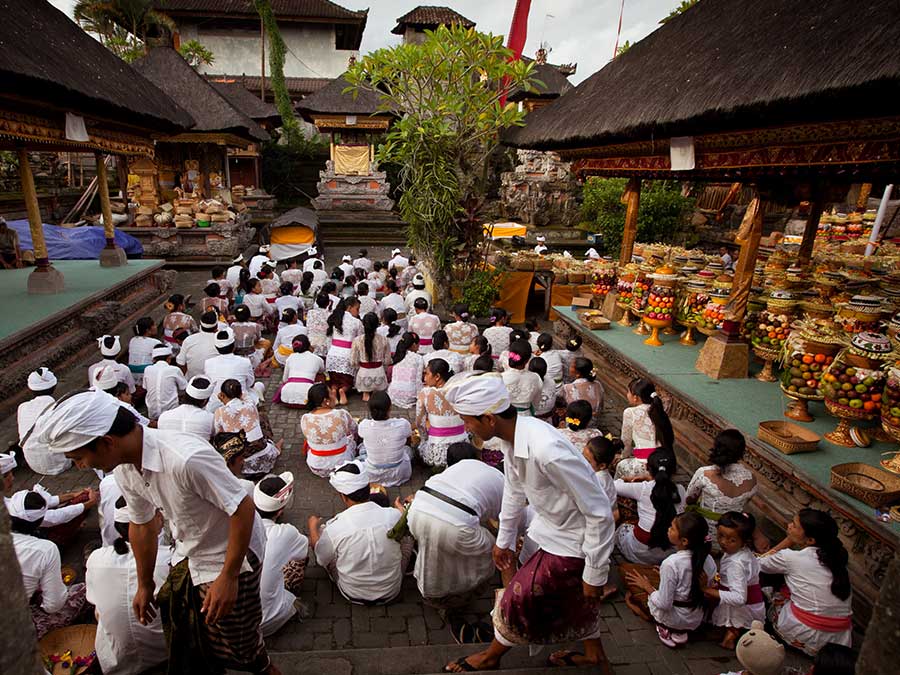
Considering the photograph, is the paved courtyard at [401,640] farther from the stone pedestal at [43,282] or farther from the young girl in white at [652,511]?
the stone pedestal at [43,282]

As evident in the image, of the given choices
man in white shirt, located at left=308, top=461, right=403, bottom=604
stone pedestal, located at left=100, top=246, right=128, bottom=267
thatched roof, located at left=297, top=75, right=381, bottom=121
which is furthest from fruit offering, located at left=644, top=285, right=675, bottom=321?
thatched roof, located at left=297, top=75, right=381, bottom=121

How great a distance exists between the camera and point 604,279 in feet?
30.5

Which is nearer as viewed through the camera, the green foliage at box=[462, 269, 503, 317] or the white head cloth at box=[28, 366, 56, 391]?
the white head cloth at box=[28, 366, 56, 391]

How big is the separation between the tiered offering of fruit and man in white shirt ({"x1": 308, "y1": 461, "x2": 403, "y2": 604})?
7000 mm

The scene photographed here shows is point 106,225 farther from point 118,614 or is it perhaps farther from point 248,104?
point 248,104

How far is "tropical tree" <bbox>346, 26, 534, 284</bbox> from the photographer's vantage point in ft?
28.6

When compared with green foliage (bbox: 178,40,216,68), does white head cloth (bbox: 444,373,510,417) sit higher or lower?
lower

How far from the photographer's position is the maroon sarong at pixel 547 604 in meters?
2.60

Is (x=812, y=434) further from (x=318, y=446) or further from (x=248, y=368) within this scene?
(x=248, y=368)

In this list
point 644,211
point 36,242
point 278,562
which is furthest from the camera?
point 644,211

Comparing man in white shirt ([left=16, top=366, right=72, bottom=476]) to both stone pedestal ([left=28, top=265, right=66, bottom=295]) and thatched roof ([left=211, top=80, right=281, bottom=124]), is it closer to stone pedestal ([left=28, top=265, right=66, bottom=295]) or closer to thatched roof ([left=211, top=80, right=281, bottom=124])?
stone pedestal ([left=28, top=265, right=66, bottom=295])

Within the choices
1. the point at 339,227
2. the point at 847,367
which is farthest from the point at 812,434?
the point at 339,227

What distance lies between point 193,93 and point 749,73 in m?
15.3

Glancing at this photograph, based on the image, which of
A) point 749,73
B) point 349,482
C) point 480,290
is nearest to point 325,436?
point 349,482
